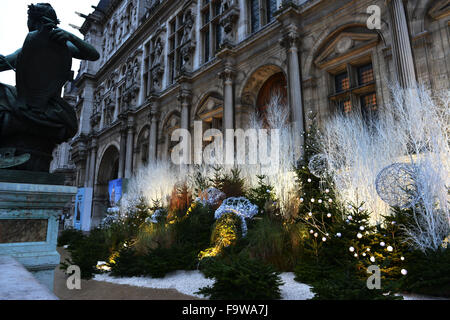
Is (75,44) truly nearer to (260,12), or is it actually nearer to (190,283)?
(190,283)

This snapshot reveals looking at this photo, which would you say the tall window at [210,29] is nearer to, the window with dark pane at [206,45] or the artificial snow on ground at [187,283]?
the window with dark pane at [206,45]

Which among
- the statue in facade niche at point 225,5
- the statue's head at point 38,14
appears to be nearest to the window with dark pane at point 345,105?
the statue in facade niche at point 225,5

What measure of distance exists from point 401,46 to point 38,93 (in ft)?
27.9

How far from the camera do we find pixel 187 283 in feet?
16.2

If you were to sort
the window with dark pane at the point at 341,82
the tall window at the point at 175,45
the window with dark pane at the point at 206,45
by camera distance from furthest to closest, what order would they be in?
1. the tall window at the point at 175,45
2. the window with dark pane at the point at 206,45
3. the window with dark pane at the point at 341,82

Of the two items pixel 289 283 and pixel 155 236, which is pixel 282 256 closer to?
pixel 289 283

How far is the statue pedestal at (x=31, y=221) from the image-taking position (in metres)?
2.75

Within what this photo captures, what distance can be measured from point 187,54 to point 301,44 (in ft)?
26.4

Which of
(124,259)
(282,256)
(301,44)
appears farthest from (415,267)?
(301,44)

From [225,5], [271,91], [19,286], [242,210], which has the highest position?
[225,5]

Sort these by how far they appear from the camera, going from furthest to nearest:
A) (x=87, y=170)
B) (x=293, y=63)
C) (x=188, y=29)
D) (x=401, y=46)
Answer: (x=87, y=170) < (x=188, y=29) < (x=293, y=63) < (x=401, y=46)

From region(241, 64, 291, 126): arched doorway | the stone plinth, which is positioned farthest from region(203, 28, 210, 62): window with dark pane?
the stone plinth

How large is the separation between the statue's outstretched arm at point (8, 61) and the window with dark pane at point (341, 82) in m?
9.16

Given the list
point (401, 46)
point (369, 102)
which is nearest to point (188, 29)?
point (369, 102)
